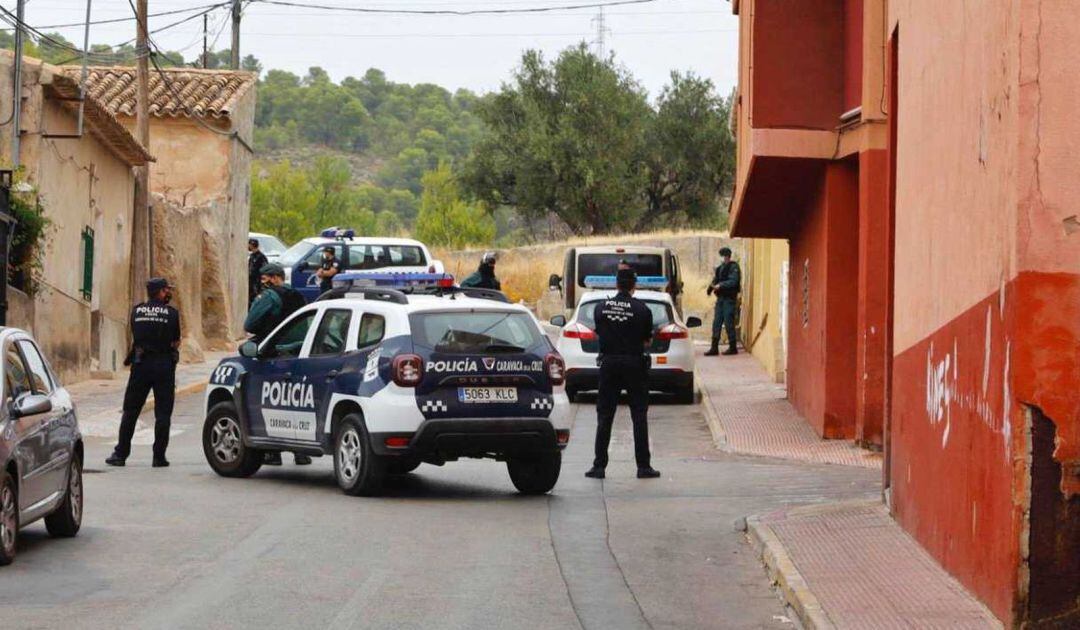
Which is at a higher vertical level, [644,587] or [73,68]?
[73,68]

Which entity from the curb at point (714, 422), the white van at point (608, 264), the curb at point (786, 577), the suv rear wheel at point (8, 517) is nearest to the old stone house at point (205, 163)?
the white van at point (608, 264)

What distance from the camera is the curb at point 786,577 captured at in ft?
28.6

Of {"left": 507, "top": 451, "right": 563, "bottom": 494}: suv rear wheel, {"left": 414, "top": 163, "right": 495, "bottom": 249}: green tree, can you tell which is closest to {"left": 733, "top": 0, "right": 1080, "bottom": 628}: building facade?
{"left": 507, "top": 451, "right": 563, "bottom": 494}: suv rear wheel

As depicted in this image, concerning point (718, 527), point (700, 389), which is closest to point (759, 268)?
point (700, 389)

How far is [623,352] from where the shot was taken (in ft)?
50.9

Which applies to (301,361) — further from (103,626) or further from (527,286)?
(527,286)

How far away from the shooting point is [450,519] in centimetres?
1296

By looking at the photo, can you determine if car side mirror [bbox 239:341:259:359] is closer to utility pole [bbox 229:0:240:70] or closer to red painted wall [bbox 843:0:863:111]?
red painted wall [bbox 843:0:863:111]

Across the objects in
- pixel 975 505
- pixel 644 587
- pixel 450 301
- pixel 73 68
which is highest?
pixel 73 68

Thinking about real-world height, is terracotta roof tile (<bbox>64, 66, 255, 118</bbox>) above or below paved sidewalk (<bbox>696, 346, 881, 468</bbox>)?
above

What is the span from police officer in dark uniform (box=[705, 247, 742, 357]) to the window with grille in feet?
37.4

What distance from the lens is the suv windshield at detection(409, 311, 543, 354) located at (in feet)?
46.1

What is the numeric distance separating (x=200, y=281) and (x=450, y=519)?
23.4m

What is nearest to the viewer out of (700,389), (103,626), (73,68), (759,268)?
(103,626)
